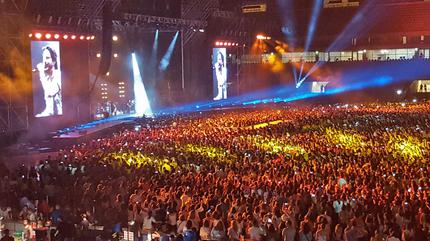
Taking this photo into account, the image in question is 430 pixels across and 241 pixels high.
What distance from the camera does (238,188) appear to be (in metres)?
11.2

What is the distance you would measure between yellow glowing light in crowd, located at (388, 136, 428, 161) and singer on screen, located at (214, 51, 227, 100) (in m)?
23.1

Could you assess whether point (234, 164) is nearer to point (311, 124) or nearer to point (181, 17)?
point (311, 124)

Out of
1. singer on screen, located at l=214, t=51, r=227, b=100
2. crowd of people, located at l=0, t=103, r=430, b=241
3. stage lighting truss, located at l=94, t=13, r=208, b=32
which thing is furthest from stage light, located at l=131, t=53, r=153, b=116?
crowd of people, located at l=0, t=103, r=430, b=241

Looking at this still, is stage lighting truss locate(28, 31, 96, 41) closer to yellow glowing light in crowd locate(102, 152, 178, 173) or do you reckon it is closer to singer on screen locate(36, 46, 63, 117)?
singer on screen locate(36, 46, 63, 117)

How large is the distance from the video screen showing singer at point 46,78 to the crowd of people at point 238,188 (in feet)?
23.3

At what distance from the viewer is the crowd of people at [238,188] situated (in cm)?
842

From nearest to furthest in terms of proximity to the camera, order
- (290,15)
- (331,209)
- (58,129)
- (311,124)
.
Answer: (331,209) → (311,124) → (58,129) → (290,15)

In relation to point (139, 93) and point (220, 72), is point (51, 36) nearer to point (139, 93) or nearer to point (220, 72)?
point (139, 93)

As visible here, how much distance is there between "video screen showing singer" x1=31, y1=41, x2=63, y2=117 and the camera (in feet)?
80.3

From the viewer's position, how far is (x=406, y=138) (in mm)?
17516

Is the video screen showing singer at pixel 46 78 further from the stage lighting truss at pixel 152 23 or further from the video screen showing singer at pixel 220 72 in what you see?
the video screen showing singer at pixel 220 72

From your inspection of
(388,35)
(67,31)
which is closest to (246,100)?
(388,35)

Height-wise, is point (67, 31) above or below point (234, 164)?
above

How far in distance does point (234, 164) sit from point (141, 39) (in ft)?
77.4
